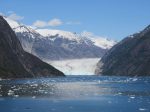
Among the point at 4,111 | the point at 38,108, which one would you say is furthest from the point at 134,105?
the point at 4,111

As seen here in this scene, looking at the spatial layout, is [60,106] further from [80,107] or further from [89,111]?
[89,111]

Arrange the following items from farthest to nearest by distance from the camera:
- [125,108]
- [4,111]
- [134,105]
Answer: [134,105] < [125,108] < [4,111]

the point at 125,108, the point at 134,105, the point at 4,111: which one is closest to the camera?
the point at 4,111

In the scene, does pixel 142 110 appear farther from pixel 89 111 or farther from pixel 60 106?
pixel 60 106

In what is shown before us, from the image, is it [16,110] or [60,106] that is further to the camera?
[60,106]

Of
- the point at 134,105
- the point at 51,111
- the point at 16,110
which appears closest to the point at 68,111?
the point at 51,111

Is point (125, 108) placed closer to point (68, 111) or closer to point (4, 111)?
point (68, 111)

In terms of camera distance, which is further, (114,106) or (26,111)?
(114,106)

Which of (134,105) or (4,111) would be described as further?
(134,105)
